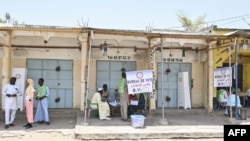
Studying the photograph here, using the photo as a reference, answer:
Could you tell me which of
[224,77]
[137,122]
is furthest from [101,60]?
[224,77]

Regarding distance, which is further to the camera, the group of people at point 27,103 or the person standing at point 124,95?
the person standing at point 124,95

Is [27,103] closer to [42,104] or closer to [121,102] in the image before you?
[42,104]

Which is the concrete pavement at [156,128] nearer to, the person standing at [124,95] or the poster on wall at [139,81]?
the person standing at [124,95]

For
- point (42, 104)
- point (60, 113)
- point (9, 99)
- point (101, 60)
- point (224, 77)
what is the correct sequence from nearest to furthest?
point (9, 99) → point (42, 104) → point (224, 77) → point (60, 113) → point (101, 60)

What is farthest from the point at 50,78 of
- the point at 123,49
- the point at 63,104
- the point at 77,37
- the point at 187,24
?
the point at 187,24

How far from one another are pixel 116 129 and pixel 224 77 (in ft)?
15.4

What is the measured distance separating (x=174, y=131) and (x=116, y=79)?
4.77 m

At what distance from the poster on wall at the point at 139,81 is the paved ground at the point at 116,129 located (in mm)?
1117

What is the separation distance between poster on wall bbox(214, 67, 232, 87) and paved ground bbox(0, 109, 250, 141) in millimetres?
1279

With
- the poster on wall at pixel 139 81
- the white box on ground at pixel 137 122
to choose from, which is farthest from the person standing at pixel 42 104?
the white box on ground at pixel 137 122

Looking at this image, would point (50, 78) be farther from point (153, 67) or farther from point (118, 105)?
point (153, 67)

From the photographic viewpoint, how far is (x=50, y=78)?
13898mm

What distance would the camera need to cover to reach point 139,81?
37.4 feet

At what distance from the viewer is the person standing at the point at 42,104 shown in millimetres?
11344
